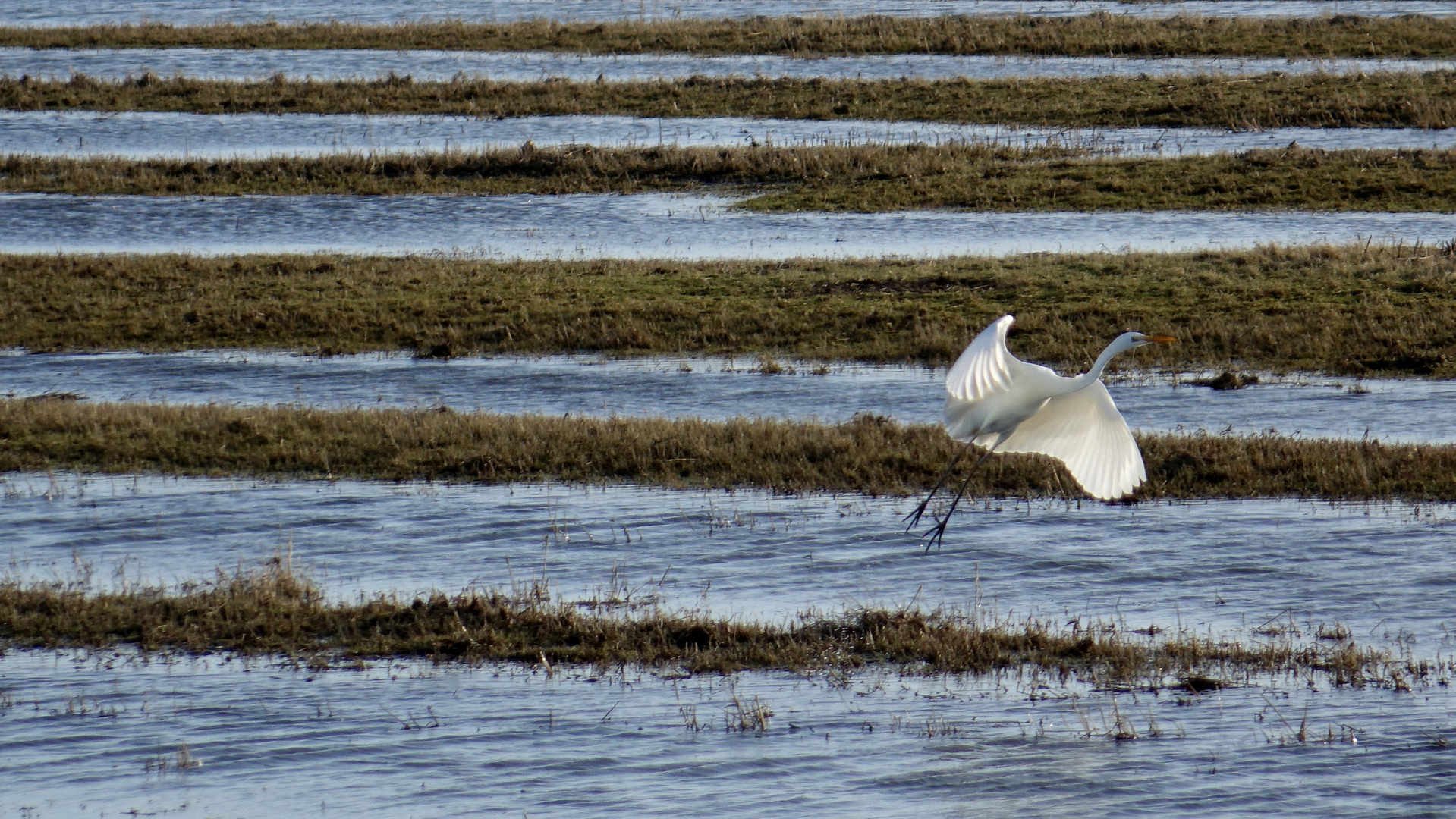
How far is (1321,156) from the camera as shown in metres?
27.3

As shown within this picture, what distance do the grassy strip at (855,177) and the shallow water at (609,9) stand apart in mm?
22968

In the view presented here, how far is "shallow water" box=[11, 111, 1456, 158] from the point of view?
3056 centimetres

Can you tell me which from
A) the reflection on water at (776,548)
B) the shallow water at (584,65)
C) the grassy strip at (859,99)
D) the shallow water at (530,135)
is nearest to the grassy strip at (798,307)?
the reflection on water at (776,548)

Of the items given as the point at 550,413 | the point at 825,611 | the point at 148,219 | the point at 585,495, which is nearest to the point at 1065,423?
the point at 825,611

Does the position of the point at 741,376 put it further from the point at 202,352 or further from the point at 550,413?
the point at 202,352

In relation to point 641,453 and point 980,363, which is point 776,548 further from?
point 980,363

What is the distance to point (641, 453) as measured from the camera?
14516 millimetres

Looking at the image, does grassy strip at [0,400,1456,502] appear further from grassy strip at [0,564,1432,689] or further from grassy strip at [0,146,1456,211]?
grassy strip at [0,146,1456,211]

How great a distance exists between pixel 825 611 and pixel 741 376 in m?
7.47

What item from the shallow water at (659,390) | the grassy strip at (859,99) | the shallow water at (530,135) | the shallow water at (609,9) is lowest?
the shallow water at (659,390)

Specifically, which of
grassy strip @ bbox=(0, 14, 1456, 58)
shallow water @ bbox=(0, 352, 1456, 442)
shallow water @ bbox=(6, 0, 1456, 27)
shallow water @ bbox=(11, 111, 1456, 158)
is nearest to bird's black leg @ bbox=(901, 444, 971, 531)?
shallow water @ bbox=(0, 352, 1456, 442)

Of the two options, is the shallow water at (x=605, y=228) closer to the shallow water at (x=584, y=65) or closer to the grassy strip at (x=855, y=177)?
the grassy strip at (x=855, y=177)

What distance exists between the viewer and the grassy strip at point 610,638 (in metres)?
9.49

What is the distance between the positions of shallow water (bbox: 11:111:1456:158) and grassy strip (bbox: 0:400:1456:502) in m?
16.1
